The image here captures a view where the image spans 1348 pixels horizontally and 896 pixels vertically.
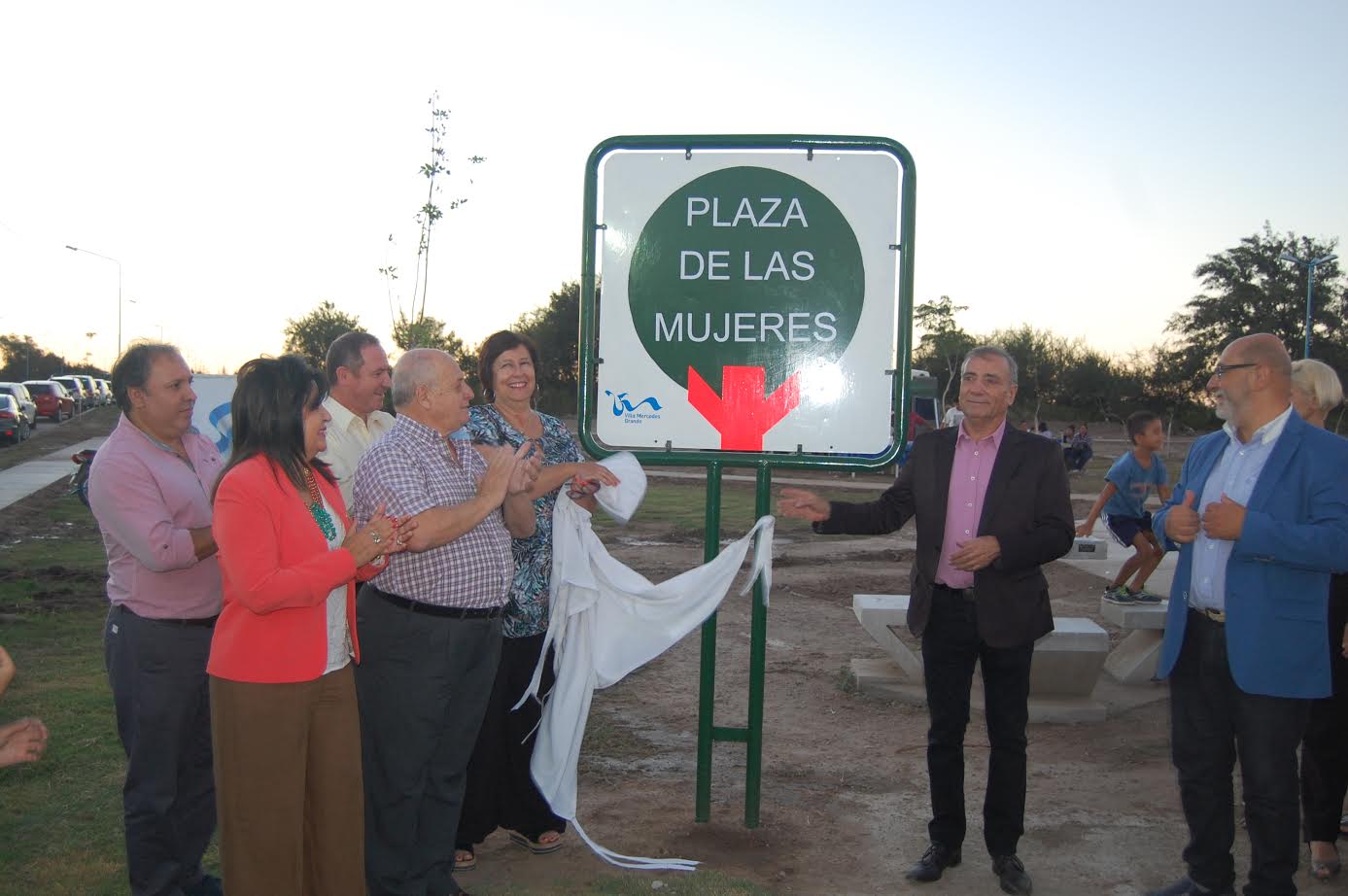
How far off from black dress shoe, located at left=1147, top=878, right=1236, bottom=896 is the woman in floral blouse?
221cm

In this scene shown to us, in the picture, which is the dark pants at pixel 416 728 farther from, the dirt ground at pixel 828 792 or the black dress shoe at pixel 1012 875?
the black dress shoe at pixel 1012 875

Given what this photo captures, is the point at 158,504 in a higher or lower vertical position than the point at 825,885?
higher

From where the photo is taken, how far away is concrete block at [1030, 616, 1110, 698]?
19.7ft

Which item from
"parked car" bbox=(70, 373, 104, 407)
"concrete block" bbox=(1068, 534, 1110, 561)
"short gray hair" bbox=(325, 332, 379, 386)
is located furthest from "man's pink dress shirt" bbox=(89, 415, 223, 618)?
"parked car" bbox=(70, 373, 104, 407)

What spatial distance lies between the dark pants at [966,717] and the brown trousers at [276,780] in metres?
2.18

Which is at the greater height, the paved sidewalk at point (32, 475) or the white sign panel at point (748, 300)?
the white sign panel at point (748, 300)

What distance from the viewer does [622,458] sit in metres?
4.18

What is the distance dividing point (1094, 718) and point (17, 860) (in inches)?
204

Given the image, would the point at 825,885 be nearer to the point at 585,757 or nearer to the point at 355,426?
the point at 585,757

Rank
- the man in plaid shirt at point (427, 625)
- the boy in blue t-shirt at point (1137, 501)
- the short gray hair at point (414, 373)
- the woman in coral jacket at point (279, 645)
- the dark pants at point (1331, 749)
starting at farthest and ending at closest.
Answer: the boy in blue t-shirt at point (1137, 501) < the dark pants at point (1331, 749) < the short gray hair at point (414, 373) < the man in plaid shirt at point (427, 625) < the woman in coral jacket at point (279, 645)

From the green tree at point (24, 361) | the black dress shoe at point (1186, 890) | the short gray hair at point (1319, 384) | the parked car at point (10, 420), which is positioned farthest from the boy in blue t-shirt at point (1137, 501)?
the green tree at point (24, 361)

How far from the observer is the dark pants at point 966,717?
3.95m

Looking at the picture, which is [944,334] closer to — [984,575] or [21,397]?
[21,397]

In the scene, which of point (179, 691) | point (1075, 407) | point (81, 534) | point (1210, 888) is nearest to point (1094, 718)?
point (1210, 888)
